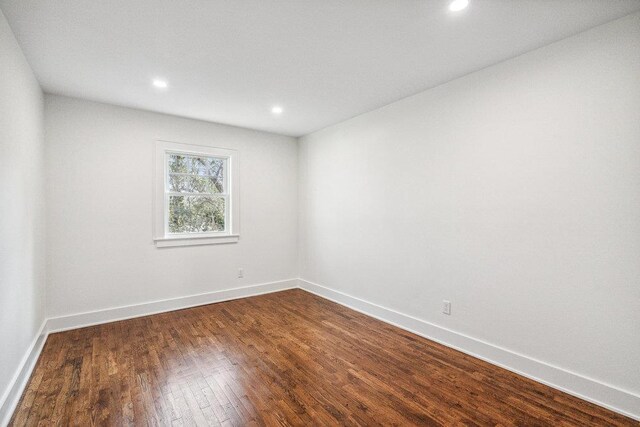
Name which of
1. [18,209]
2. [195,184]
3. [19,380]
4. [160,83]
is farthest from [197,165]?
[19,380]

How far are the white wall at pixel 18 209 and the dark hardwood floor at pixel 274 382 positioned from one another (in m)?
0.37

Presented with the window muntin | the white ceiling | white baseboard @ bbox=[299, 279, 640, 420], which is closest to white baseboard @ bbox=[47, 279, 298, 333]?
the window muntin

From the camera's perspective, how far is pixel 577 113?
7.11 ft

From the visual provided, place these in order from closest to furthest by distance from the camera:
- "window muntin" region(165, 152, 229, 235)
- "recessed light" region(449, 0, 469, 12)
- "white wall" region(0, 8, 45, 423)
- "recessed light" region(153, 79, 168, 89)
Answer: "recessed light" region(449, 0, 469, 12) → "white wall" region(0, 8, 45, 423) → "recessed light" region(153, 79, 168, 89) → "window muntin" region(165, 152, 229, 235)

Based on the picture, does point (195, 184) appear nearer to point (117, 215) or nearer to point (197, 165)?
point (197, 165)

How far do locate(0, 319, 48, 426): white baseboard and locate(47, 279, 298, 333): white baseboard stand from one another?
374 mm

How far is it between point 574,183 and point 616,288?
2.48 ft

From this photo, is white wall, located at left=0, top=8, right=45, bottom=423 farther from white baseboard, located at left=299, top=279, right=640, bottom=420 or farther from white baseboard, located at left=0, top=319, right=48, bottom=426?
white baseboard, located at left=299, top=279, right=640, bottom=420

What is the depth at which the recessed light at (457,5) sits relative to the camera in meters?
1.82

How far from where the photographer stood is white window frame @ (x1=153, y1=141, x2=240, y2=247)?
389 cm

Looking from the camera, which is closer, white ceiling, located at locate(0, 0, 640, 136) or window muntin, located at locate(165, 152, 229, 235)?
white ceiling, located at locate(0, 0, 640, 136)

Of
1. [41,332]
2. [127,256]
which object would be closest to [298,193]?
[127,256]

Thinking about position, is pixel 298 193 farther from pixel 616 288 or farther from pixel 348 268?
pixel 616 288

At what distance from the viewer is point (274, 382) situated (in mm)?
2285
